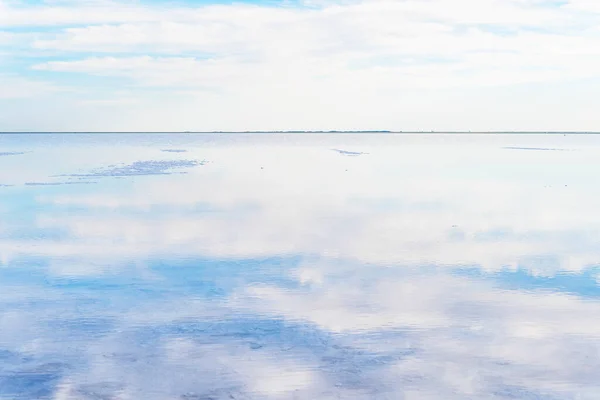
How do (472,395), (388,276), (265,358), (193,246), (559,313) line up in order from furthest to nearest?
(193,246)
(388,276)
(559,313)
(265,358)
(472,395)

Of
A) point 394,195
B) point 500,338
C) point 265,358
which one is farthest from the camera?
point 394,195

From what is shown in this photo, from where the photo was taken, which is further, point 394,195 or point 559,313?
point 394,195

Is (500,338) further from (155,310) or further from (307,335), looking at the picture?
(155,310)

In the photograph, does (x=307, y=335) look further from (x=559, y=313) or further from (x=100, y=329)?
(x=559, y=313)

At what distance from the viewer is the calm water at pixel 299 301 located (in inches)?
223

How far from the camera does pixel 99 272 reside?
31.6ft

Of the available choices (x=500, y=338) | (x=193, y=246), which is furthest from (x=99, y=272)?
(x=500, y=338)

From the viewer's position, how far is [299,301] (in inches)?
316

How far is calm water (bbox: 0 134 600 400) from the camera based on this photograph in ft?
18.6

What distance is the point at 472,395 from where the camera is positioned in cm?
535

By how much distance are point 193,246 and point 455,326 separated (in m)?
5.82

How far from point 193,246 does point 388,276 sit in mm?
3947

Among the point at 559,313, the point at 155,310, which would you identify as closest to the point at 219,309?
the point at 155,310

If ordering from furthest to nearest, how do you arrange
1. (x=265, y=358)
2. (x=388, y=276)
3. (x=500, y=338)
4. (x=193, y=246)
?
(x=193, y=246)
(x=388, y=276)
(x=500, y=338)
(x=265, y=358)
